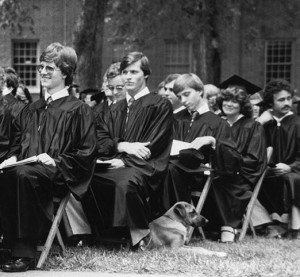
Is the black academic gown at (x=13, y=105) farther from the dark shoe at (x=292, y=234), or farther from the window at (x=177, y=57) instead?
the window at (x=177, y=57)

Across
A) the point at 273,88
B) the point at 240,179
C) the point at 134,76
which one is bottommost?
the point at 240,179

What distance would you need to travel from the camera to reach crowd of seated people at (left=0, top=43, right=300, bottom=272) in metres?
7.05

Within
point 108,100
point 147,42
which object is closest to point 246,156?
point 108,100

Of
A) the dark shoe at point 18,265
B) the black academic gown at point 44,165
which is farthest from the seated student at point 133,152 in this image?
the dark shoe at point 18,265

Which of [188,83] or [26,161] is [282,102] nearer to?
[188,83]

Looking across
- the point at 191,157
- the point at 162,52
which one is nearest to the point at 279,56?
the point at 162,52

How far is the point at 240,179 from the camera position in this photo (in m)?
9.70

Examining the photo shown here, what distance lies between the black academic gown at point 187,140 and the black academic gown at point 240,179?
34 cm

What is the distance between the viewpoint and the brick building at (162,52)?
27625 mm

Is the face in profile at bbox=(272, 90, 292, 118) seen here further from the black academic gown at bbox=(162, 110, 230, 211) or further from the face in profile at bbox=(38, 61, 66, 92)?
the face in profile at bbox=(38, 61, 66, 92)

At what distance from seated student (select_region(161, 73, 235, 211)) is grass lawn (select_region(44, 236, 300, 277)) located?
3.55 ft

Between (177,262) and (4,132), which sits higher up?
(4,132)

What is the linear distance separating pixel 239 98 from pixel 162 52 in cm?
1882

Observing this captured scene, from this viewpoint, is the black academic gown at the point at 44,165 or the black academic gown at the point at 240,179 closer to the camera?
the black academic gown at the point at 44,165
